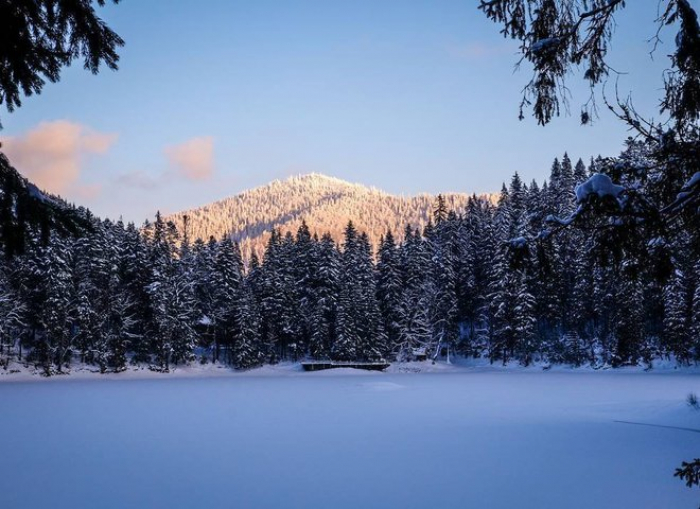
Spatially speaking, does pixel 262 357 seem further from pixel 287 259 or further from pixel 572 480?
pixel 572 480

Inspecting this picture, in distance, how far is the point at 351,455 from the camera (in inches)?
463

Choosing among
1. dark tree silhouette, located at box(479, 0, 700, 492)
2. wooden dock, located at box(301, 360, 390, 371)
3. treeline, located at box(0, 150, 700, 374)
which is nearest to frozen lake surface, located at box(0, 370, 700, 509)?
dark tree silhouette, located at box(479, 0, 700, 492)

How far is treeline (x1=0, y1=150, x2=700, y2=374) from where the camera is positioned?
1826 inches

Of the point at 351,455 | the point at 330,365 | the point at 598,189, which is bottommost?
the point at 330,365

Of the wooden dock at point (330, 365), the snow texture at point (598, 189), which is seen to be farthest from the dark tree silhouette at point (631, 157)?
the wooden dock at point (330, 365)

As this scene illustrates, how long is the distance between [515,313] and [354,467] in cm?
4904

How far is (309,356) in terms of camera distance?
6069cm

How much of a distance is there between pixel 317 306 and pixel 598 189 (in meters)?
54.7

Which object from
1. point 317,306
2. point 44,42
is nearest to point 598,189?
point 44,42

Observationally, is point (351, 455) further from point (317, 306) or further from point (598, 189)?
point (317, 306)

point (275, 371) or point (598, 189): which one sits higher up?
point (598, 189)

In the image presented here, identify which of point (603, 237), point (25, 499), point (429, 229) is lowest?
point (25, 499)

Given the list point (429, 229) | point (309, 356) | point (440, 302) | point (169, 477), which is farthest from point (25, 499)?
point (429, 229)

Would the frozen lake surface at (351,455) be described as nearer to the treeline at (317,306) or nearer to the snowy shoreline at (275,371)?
the treeline at (317,306)
